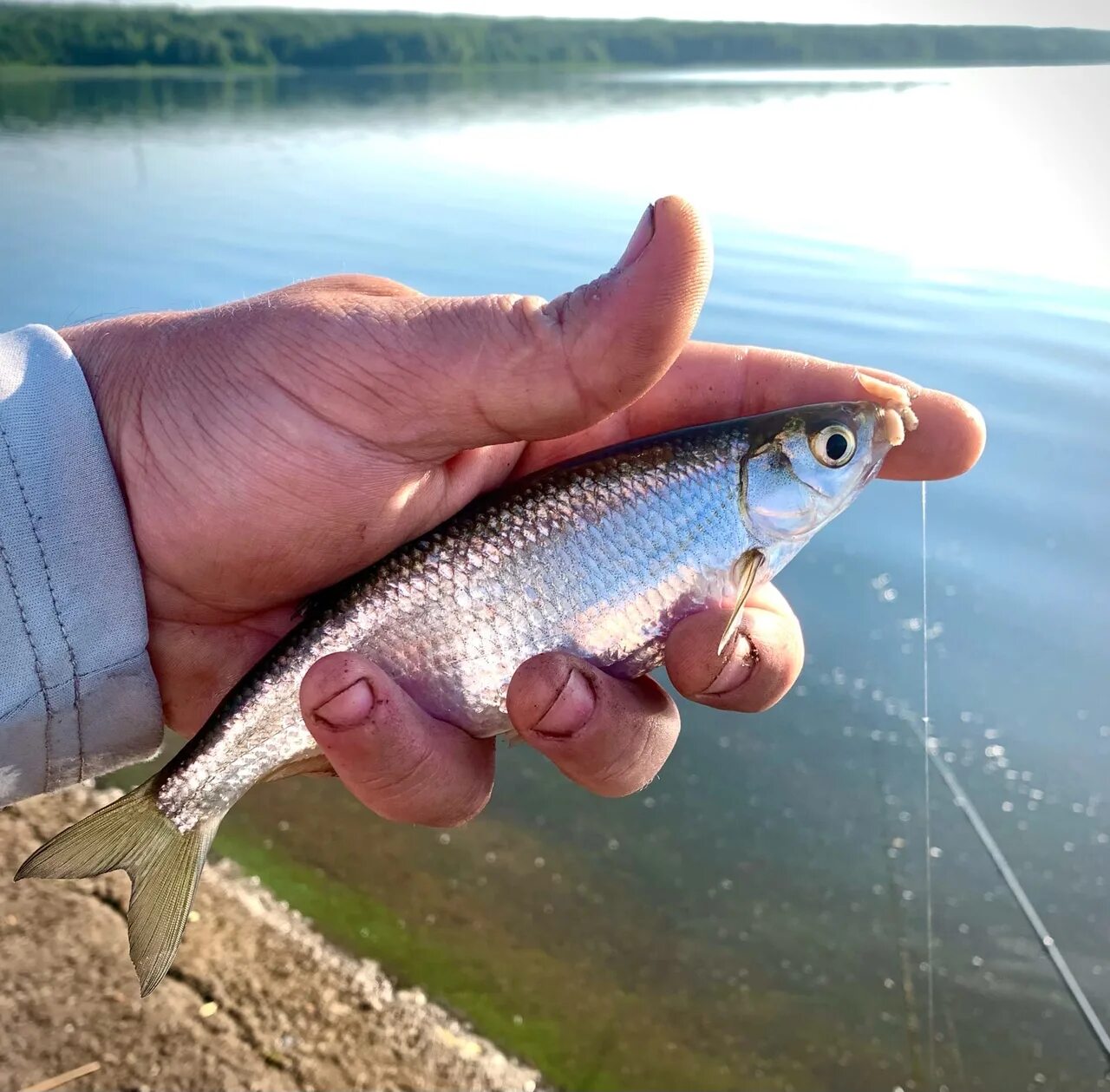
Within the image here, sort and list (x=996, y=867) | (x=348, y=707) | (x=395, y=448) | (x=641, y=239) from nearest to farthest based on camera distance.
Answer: (x=641, y=239) < (x=348, y=707) < (x=395, y=448) < (x=996, y=867)

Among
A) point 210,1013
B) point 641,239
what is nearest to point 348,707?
point 641,239

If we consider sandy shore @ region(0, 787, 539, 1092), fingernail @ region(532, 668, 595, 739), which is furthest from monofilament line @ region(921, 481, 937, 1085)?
fingernail @ region(532, 668, 595, 739)

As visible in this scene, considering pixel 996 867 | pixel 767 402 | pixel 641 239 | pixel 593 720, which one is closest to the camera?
pixel 641 239

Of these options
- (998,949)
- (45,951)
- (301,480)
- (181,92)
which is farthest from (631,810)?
(181,92)

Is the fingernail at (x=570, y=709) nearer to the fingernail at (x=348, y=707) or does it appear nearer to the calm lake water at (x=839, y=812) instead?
the fingernail at (x=348, y=707)

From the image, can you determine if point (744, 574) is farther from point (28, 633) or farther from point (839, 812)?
point (839, 812)

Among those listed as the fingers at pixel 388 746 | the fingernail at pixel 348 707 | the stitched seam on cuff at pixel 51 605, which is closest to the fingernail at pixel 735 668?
the fingers at pixel 388 746
